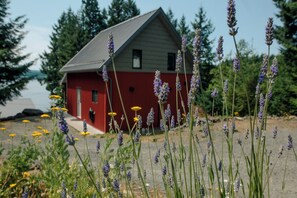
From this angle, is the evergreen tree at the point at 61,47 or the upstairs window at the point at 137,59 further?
the evergreen tree at the point at 61,47

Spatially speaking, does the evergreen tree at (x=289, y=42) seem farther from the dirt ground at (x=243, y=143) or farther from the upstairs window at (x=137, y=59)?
the upstairs window at (x=137, y=59)

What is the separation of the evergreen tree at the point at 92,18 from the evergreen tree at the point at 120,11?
180 cm

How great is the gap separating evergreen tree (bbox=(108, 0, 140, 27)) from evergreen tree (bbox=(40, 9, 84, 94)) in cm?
549

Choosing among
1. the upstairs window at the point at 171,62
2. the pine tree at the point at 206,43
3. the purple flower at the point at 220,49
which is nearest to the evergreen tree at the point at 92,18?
the pine tree at the point at 206,43

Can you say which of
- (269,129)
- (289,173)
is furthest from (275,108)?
(289,173)

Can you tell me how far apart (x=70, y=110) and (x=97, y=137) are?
9773mm

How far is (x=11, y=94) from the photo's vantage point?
70.5ft

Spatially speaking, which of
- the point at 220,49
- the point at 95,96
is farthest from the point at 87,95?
the point at 220,49

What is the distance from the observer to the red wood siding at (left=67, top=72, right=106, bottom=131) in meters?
16.3

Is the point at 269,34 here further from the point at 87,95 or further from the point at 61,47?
the point at 61,47

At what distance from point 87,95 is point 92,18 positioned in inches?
1254

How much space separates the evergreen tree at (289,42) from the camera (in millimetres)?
19984

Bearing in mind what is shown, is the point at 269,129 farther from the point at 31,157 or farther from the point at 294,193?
the point at 31,157

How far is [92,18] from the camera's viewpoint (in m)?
47.3
